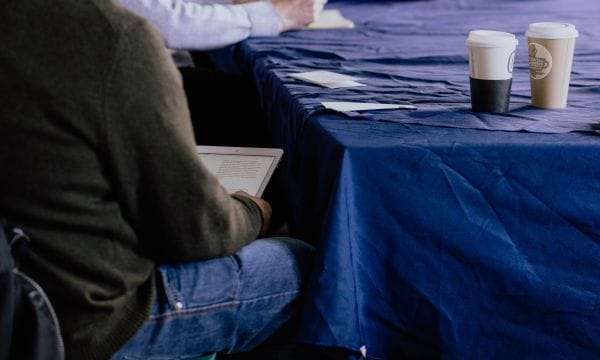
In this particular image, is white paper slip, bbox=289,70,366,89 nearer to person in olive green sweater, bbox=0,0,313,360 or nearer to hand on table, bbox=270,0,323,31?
person in olive green sweater, bbox=0,0,313,360

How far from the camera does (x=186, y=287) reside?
109 cm

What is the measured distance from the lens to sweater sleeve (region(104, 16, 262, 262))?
2.98 ft

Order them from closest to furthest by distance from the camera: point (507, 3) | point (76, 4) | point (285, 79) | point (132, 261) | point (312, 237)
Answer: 1. point (76, 4)
2. point (132, 261)
3. point (312, 237)
4. point (285, 79)
5. point (507, 3)

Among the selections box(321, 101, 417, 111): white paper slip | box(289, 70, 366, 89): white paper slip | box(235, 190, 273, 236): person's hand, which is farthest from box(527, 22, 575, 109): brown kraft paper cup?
box(235, 190, 273, 236): person's hand

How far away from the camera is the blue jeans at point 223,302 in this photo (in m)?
1.08

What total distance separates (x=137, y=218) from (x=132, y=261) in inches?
2.6

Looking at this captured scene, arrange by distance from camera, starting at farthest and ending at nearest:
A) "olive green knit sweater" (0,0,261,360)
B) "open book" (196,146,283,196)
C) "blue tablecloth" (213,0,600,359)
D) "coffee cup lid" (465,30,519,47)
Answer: "open book" (196,146,283,196) → "coffee cup lid" (465,30,519,47) → "blue tablecloth" (213,0,600,359) → "olive green knit sweater" (0,0,261,360)

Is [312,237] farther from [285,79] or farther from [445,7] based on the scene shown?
[445,7]

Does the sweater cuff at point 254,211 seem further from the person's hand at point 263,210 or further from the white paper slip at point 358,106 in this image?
the white paper slip at point 358,106

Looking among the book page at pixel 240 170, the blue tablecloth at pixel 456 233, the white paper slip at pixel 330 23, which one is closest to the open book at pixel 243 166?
the book page at pixel 240 170

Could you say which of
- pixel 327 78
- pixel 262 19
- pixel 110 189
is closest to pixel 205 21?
pixel 262 19

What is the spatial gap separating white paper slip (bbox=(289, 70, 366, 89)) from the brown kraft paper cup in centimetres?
37

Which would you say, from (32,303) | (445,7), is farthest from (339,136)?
(445,7)

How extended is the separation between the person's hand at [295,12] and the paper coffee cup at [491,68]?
1071 millimetres
